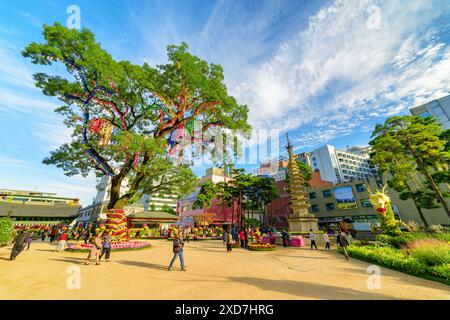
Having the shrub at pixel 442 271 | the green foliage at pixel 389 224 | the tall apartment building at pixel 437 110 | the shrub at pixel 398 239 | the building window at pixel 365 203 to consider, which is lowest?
the shrub at pixel 442 271

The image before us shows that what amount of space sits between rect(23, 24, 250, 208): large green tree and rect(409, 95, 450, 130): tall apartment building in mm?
49935

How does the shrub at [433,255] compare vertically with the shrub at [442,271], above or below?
above

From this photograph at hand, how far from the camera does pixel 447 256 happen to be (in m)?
7.32

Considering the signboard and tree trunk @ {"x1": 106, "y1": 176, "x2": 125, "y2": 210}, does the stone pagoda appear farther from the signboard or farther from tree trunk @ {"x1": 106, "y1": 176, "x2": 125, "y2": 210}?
the signboard

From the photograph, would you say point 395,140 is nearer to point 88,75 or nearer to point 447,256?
point 447,256

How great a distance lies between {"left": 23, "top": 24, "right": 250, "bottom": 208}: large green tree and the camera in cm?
1164


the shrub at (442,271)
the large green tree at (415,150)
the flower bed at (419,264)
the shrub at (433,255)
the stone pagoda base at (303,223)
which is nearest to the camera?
the shrub at (442,271)

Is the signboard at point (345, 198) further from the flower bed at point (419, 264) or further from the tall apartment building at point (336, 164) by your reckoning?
the tall apartment building at point (336, 164)

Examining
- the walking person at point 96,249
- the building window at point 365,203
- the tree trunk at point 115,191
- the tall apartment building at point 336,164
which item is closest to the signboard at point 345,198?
the building window at point 365,203

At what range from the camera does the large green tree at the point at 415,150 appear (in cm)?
1680

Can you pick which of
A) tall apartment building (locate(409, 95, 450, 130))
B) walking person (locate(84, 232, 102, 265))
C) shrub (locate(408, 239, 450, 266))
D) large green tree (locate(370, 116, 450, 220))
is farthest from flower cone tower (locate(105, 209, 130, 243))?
tall apartment building (locate(409, 95, 450, 130))

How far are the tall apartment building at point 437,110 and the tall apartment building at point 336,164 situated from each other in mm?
31505

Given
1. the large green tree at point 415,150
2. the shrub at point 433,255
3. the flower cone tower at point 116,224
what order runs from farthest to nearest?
the large green tree at point 415,150, the flower cone tower at point 116,224, the shrub at point 433,255
